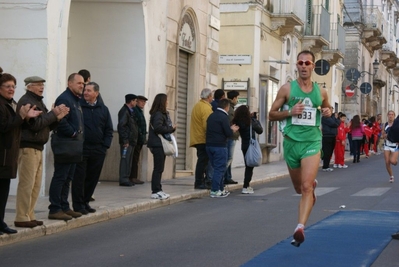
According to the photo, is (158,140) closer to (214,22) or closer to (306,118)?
(306,118)

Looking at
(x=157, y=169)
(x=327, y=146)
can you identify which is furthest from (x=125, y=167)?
(x=327, y=146)

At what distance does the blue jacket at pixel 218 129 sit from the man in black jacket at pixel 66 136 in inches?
209

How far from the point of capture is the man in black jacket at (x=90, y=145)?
13102 millimetres

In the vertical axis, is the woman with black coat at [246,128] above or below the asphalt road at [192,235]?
above

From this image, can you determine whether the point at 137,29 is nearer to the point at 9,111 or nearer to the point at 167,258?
the point at 9,111

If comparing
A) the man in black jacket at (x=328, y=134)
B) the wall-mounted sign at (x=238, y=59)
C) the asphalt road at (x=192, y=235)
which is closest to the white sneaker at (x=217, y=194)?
the asphalt road at (x=192, y=235)

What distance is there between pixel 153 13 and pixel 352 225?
10.0 metres

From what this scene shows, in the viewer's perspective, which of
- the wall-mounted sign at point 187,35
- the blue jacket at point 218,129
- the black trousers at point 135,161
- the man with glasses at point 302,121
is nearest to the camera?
the man with glasses at point 302,121

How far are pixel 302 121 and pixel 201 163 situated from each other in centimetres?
869

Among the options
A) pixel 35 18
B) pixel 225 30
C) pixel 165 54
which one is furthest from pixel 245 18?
pixel 35 18

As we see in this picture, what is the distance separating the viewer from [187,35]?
2348cm

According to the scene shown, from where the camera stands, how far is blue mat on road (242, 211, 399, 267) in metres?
9.05

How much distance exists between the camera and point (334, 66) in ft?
163

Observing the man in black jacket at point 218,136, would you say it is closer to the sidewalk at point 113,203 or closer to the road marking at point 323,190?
the sidewalk at point 113,203
